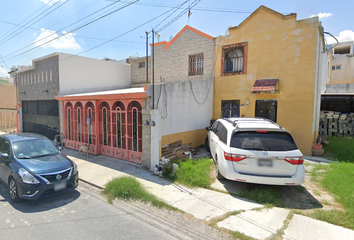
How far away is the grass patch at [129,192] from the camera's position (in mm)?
5133

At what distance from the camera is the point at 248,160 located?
193 inches

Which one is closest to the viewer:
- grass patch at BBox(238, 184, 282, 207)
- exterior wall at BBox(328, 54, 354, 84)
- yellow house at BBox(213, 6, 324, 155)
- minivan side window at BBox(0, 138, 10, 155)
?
grass patch at BBox(238, 184, 282, 207)

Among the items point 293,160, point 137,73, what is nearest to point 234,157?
point 293,160

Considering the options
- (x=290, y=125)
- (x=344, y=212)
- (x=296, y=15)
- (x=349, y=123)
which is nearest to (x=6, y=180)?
(x=344, y=212)

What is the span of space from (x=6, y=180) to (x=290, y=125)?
1065cm

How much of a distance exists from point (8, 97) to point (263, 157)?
26.9 m

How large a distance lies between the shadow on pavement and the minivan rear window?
4.51m

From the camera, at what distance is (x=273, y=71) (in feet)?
31.9

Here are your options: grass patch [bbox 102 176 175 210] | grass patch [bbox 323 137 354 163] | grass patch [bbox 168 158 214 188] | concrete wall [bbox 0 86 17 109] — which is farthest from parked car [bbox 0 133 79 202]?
concrete wall [bbox 0 86 17 109]

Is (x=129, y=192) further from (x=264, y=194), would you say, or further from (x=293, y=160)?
(x=293, y=160)

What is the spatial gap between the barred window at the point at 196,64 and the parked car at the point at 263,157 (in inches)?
292

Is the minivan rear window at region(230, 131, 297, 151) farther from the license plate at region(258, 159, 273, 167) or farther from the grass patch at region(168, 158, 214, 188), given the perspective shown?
the grass patch at region(168, 158, 214, 188)

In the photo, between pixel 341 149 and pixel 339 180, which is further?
pixel 341 149

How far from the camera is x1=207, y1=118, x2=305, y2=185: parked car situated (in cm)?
479
